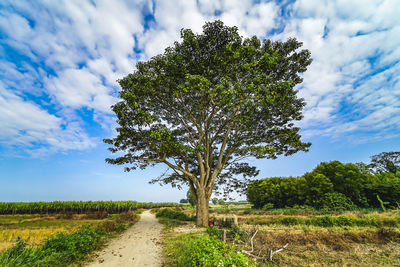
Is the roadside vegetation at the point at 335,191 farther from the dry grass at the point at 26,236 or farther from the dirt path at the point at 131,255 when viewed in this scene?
the dry grass at the point at 26,236

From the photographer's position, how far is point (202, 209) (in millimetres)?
13562

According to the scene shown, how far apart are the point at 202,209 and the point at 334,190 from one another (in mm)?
30685

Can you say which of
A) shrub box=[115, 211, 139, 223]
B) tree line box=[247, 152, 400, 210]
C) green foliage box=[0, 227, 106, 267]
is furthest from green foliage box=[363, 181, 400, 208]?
green foliage box=[0, 227, 106, 267]

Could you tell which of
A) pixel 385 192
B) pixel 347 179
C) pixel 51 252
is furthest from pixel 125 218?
pixel 385 192

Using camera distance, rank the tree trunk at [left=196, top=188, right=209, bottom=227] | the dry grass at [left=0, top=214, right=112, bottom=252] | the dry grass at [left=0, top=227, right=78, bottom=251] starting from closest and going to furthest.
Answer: the dry grass at [left=0, top=227, right=78, bottom=251] < the dry grass at [left=0, top=214, right=112, bottom=252] < the tree trunk at [left=196, top=188, right=209, bottom=227]

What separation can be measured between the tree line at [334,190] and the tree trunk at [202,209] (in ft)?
54.7

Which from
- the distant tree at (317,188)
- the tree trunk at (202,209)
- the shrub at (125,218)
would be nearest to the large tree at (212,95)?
Answer: the tree trunk at (202,209)

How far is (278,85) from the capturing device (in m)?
9.96

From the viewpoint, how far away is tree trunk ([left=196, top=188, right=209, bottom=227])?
1334 cm

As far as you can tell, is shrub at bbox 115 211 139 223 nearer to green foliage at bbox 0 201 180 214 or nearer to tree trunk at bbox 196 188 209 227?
tree trunk at bbox 196 188 209 227

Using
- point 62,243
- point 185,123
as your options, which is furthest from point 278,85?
point 62,243

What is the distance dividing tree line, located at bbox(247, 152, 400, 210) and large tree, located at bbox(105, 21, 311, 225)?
54.6 ft

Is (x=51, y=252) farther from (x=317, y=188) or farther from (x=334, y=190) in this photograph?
(x=334, y=190)

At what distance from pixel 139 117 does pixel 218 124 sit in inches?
289
